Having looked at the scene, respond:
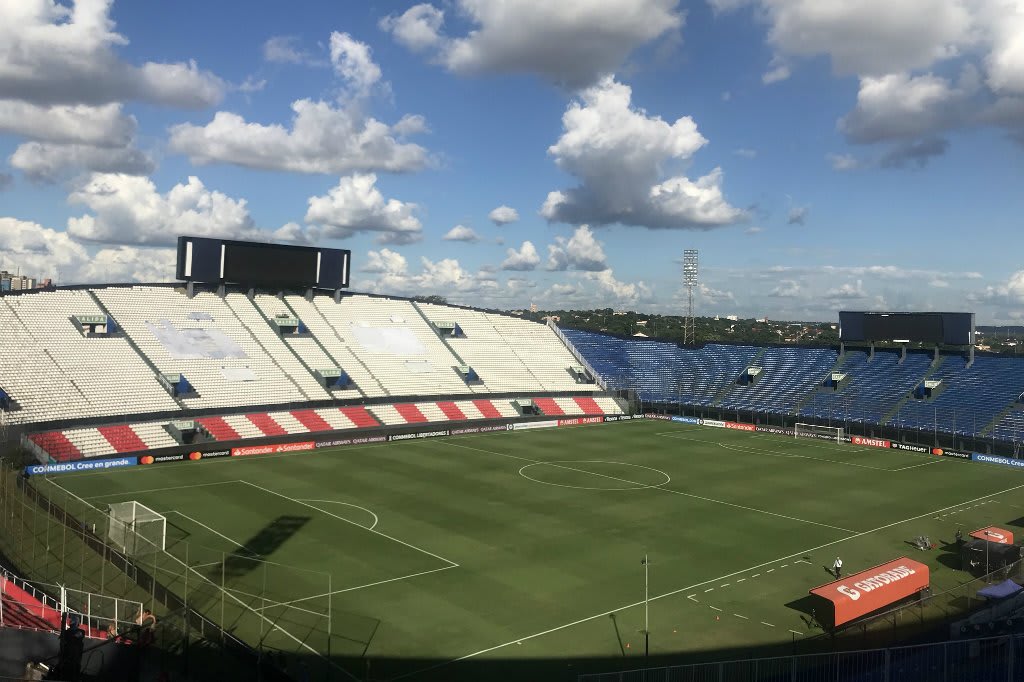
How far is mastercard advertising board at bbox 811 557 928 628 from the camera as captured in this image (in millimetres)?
28516

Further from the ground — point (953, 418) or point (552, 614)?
point (953, 418)

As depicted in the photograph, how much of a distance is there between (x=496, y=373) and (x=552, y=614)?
62.7 m

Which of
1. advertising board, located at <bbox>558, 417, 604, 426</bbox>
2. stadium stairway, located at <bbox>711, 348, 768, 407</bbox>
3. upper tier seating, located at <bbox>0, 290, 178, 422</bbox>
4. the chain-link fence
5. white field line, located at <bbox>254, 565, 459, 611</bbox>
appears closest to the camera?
the chain-link fence

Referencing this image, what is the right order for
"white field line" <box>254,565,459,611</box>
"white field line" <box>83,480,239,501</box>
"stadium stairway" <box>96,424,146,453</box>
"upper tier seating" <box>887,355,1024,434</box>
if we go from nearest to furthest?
"white field line" <box>254,565,459,611</box>
"white field line" <box>83,480,239,501</box>
"stadium stairway" <box>96,424,146,453</box>
"upper tier seating" <box>887,355,1024,434</box>

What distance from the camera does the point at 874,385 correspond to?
84.1 m

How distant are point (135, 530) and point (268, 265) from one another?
58.1 m

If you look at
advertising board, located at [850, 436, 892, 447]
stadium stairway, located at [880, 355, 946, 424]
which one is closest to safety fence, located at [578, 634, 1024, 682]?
advertising board, located at [850, 436, 892, 447]

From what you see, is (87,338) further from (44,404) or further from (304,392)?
(304,392)

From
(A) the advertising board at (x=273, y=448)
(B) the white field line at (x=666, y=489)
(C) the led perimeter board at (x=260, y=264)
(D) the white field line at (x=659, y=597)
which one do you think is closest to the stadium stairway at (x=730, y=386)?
(B) the white field line at (x=666, y=489)

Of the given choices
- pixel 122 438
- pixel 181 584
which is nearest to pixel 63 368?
pixel 122 438

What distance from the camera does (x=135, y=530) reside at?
33.2 meters

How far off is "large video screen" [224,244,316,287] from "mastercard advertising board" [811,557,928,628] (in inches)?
2813

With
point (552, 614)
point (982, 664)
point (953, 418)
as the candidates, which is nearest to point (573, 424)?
point (953, 418)

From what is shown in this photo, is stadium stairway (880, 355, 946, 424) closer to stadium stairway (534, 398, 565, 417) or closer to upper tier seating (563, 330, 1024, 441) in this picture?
upper tier seating (563, 330, 1024, 441)
